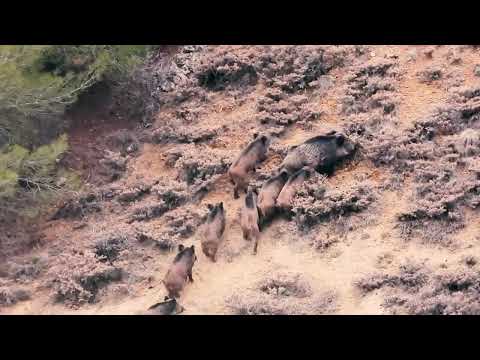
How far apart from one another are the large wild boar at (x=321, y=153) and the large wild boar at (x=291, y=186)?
268 mm

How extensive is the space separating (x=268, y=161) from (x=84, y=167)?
4.37 meters

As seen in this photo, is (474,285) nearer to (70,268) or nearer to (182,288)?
(182,288)

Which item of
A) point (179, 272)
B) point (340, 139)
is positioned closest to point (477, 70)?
point (340, 139)

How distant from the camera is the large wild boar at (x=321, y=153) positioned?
13086 millimetres

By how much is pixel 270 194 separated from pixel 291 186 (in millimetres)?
408

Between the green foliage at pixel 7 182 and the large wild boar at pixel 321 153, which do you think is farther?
the large wild boar at pixel 321 153

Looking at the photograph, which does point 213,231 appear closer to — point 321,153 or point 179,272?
point 179,272

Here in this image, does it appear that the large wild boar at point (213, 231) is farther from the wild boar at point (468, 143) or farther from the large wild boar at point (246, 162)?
the wild boar at point (468, 143)

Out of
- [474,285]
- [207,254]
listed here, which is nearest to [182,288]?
[207,254]

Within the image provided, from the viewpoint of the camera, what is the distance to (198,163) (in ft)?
46.9

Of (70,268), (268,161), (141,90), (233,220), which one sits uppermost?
(141,90)

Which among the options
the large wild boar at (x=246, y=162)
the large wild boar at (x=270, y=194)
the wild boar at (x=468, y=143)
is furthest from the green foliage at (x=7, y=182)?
the wild boar at (x=468, y=143)

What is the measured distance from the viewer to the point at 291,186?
41.0ft

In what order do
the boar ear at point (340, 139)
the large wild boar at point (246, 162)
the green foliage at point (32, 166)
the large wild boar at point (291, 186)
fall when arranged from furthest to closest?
the large wild boar at point (246, 162) < the boar ear at point (340, 139) < the green foliage at point (32, 166) < the large wild boar at point (291, 186)
